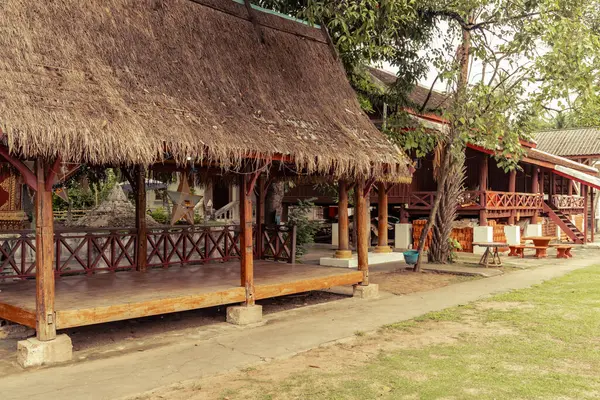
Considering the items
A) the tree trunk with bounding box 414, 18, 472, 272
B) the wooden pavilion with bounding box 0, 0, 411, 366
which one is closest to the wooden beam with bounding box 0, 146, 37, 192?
the wooden pavilion with bounding box 0, 0, 411, 366

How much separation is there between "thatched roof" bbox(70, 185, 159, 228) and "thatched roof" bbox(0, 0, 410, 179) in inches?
370

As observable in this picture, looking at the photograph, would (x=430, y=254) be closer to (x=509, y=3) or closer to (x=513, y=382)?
(x=509, y=3)

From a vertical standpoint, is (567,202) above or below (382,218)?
above

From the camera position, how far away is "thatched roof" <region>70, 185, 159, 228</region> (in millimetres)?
18116

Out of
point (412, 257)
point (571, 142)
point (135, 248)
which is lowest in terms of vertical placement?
point (412, 257)

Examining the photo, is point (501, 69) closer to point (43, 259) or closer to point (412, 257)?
point (412, 257)

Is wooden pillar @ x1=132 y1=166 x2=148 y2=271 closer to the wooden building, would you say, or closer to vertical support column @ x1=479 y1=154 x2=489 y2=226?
the wooden building

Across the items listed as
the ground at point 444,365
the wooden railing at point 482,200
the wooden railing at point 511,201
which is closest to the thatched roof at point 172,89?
the ground at point 444,365

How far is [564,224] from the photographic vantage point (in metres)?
23.4

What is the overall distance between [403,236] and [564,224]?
8.19 meters

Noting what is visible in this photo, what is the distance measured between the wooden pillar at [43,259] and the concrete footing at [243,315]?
2727 mm

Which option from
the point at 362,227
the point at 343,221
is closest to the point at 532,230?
the point at 343,221

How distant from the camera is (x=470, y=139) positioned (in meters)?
13.6

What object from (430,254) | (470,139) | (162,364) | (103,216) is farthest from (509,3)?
(103,216)
